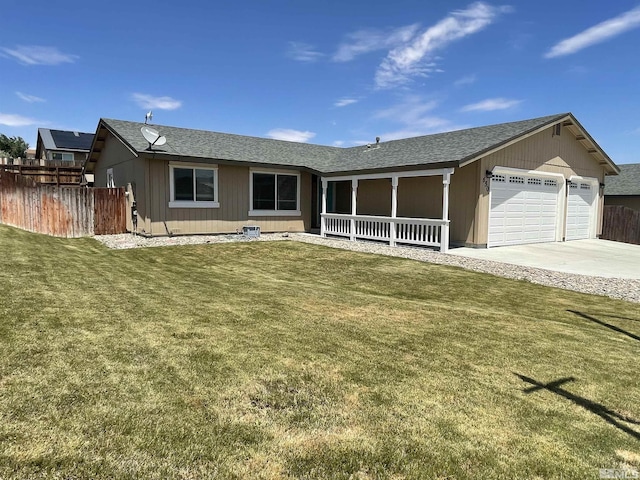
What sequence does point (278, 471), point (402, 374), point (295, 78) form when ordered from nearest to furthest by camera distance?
point (278, 471)
point (402, 374)
point (295, 78)

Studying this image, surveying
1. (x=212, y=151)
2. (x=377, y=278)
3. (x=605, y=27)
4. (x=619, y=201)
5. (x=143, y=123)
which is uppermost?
(x=605, y=27)

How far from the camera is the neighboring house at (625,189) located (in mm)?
23578

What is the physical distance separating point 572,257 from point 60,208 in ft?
56.6

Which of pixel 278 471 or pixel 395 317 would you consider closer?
pixel 278 471

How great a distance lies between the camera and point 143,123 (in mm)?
16984

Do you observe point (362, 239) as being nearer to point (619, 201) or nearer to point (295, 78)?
point (295, 78)

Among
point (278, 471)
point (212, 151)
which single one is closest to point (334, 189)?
point (212, 151)

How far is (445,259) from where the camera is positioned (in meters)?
11.5

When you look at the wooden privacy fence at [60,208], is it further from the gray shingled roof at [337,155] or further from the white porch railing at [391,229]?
the white porch railing at [391,229]

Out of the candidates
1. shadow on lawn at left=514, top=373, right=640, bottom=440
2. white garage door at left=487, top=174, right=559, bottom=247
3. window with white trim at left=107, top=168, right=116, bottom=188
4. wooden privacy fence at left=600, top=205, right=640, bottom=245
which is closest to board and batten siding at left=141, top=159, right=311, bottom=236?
window with white trim at left=107, top=168, right=116, bottom=188

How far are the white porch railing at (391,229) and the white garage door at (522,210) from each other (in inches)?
82.4

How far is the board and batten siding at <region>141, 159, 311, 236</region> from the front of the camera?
14.3 meters

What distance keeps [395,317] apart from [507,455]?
308cm

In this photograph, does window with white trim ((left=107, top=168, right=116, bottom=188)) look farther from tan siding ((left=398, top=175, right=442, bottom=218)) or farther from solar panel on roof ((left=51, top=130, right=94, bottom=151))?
solar panel on roof ((left=51, top=130, right=94, bottom=151))
